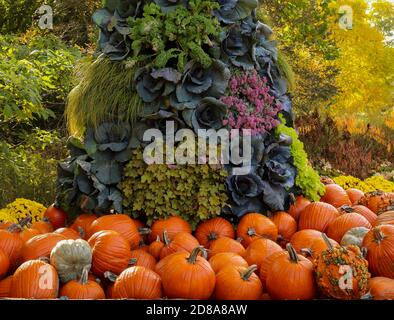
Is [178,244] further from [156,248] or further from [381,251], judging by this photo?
[381,251]

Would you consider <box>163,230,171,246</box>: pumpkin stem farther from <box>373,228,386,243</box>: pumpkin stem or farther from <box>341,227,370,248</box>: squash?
<box>373,228,386,243</box>: pumpkin stem

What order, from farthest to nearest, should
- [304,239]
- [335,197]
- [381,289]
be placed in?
[335,197] → [304,239] → [381,289]

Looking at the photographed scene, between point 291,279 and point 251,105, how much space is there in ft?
4.44

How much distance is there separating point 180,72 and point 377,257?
1.47 m

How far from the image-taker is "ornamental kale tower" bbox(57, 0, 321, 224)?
126 inches

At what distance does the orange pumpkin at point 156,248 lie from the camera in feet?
9.55

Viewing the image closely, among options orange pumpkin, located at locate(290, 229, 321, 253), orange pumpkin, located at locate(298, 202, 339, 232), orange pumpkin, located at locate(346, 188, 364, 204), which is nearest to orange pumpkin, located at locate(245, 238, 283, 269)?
orange pumpkin, located at locate(290, 229, 321, 253)

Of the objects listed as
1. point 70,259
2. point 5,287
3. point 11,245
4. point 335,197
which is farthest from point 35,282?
point 335,197

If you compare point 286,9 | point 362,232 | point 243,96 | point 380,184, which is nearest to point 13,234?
point 243,96

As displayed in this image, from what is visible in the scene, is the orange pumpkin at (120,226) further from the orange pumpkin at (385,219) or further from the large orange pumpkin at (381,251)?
the orange pumpkin at (385,219)

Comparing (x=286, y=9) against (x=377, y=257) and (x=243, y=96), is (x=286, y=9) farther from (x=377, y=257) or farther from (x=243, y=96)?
(x=377, y=257)

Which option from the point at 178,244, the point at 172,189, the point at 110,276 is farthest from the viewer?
the point at 172,189

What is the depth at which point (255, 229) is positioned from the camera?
10.3 feet

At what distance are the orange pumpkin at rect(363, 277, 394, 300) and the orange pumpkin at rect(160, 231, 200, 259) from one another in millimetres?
900
